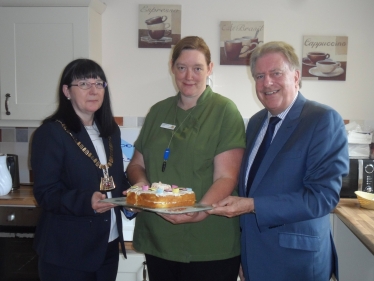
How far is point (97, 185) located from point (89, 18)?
1.43 metres

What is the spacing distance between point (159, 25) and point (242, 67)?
0.64 m

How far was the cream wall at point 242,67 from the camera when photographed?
286cm

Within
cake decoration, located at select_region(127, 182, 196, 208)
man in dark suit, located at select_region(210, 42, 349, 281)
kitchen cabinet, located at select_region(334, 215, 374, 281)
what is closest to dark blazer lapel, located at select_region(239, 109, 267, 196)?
man in dark suit, located at select_region(210, 42, 349, 281)

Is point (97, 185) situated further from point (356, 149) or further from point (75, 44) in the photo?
point (356, 149)

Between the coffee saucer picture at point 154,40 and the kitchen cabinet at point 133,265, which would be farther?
the coffee saucer picture at point 154,40

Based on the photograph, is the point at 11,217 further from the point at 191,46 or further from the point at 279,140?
the point at 279,140

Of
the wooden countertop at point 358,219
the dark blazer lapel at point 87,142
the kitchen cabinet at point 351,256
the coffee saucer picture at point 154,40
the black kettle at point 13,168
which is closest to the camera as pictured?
the dark blazer lapel at point 87,142

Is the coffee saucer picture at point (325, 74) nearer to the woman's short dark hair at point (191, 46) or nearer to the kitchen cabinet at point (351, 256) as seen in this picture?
the kitchen cabinet at point (351, 256)

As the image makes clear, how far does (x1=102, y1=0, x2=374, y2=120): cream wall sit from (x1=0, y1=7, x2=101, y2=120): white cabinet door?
0.30m

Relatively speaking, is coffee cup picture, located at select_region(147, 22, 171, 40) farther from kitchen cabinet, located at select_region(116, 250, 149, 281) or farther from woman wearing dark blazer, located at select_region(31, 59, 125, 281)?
kitchen cabinet, located at select_region(116, 250, 149, 281)

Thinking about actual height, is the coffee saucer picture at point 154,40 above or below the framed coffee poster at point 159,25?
below

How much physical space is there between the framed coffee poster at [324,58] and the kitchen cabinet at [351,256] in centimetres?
101

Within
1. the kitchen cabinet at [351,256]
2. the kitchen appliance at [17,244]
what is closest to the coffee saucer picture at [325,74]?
the kitchen cabinet at [351,256]

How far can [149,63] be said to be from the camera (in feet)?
9.68
